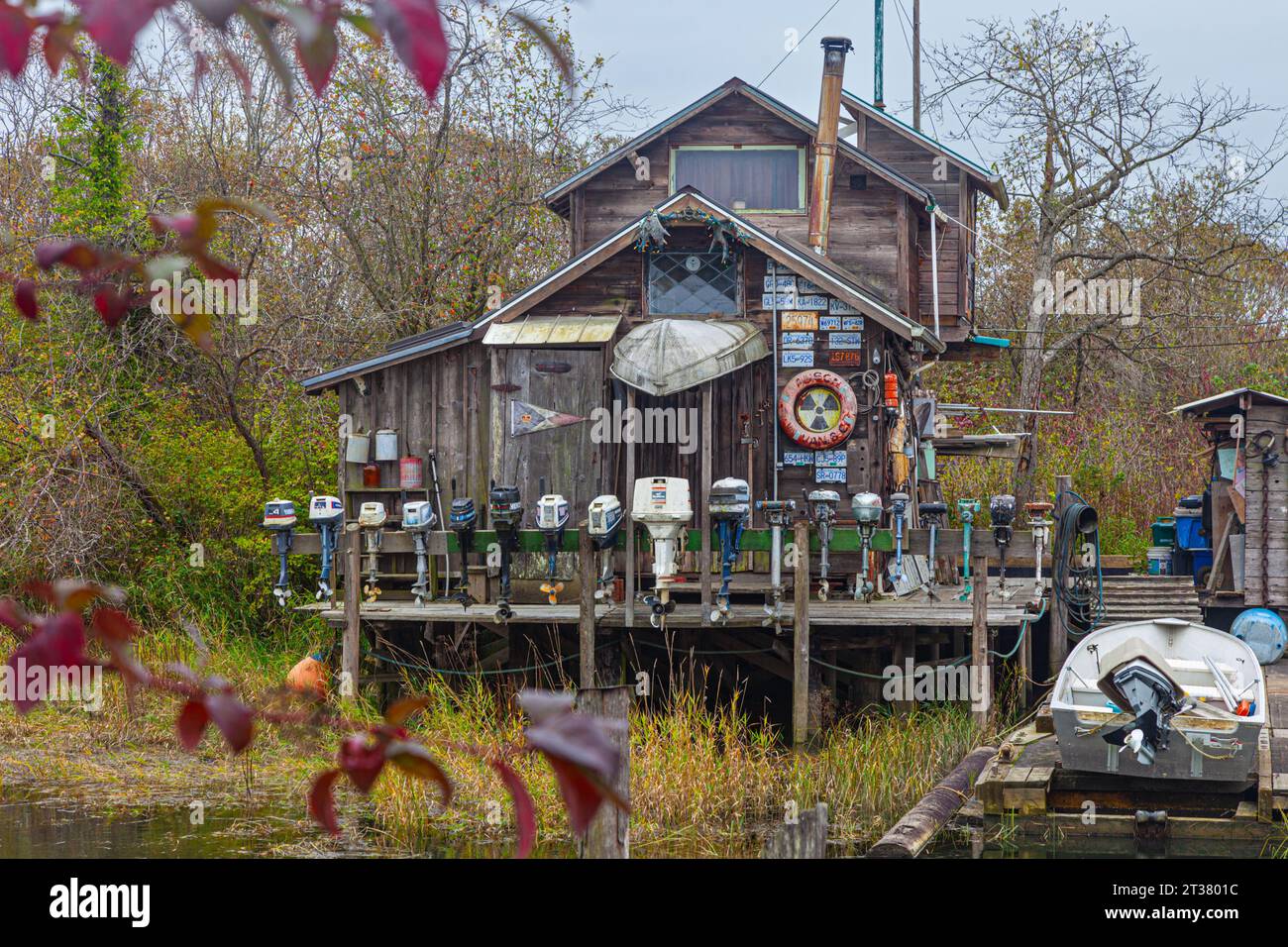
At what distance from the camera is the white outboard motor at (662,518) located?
555 inches

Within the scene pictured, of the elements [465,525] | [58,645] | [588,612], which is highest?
[465,525]

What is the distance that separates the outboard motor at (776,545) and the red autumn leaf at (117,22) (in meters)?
12.7

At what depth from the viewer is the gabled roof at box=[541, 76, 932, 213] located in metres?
20.1

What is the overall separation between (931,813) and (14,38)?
385 inches

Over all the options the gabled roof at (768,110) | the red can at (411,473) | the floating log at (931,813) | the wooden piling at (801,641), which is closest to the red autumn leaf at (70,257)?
the floating log at (931,813)

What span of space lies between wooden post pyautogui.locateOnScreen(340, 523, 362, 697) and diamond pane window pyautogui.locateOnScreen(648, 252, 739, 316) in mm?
4290

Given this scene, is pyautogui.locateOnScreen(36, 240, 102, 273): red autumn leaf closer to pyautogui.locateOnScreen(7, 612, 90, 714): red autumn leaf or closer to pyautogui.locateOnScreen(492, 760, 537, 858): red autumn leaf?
pyautogui.locateOnScreen(7, 612, 90, 714): red autumn leaf

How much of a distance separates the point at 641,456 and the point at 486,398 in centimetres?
196

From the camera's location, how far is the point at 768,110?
2062 centimetres

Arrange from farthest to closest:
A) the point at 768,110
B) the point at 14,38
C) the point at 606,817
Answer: the point at 768,110
the point at 606,817
the point at 14,38

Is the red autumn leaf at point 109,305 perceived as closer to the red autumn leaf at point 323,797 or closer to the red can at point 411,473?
the red autumn leaf at point 323,797

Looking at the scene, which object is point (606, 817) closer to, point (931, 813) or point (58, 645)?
point (931, 813)

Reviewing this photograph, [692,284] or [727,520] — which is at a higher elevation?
[692,284]

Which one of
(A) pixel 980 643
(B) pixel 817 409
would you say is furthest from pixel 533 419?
(A) pixel 980 643
